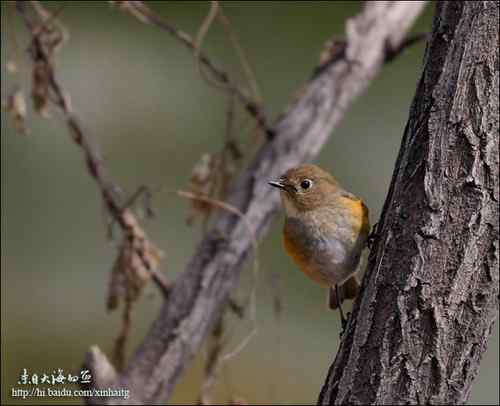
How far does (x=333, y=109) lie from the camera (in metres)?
3.53

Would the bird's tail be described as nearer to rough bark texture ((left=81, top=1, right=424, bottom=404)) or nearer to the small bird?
the small bird

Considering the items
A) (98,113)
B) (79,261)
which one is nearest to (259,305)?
(79,261)

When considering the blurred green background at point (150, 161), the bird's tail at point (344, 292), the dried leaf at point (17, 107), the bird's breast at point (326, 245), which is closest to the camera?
the bird's breast at point (326, 245)

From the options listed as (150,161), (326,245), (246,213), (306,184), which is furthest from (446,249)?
(150,161)

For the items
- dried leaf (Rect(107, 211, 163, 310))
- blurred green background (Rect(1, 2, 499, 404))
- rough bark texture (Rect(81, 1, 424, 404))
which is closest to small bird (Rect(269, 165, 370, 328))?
rough bark texture (Rect(81, 1, 424, 404))

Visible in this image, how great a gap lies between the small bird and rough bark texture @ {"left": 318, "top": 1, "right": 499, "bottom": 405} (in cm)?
90

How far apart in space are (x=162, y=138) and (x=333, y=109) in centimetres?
258

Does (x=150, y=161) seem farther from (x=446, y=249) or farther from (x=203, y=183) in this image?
(x=446, y=249)

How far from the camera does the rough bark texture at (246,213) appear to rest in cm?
312

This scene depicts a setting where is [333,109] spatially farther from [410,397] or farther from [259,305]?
[259,305]

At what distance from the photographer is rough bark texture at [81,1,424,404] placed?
10.2 ft

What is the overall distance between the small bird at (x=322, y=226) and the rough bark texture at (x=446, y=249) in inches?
35.3

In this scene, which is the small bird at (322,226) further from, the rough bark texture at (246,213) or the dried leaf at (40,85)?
the dried leaf at (40,85)

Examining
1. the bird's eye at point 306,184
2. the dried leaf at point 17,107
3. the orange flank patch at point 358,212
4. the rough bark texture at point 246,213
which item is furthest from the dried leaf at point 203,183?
the dried leaf at point 17,107
